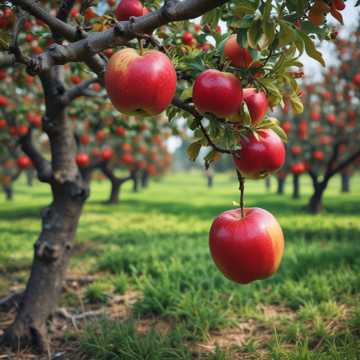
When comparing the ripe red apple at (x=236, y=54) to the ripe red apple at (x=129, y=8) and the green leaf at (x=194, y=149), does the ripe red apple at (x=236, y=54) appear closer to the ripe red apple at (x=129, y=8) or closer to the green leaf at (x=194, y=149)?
the green leaf at (x=194, y=149)

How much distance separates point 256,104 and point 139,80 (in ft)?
1.74

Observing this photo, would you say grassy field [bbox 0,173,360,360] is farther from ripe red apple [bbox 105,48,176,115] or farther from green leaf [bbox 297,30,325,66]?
ripe red apple [bbox 105,48,176,115]

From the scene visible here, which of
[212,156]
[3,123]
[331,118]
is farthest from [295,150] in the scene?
[212,156]

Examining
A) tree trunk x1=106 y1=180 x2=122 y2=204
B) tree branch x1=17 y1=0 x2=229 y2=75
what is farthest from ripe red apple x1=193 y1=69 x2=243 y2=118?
tree trunk x1=106 y1=180 x2=122 y2=204

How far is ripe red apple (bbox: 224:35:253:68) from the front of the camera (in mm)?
1651

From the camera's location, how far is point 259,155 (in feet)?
5.47

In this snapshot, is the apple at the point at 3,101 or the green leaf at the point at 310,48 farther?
the apple at the point at 3,101

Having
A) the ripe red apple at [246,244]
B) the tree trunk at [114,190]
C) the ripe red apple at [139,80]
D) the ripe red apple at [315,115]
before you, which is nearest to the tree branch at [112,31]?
the ripe red apple at [139,80]

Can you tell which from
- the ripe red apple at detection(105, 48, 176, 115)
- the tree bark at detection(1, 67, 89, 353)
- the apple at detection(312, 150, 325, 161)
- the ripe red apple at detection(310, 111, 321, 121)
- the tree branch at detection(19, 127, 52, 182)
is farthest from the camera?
the ripe red apple at detection(310, 111, 321, 121)

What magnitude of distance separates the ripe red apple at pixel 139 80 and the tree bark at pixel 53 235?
208 centimetres

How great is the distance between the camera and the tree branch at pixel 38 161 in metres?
3.95

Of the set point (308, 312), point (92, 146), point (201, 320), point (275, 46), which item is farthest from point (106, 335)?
point (92, 146)

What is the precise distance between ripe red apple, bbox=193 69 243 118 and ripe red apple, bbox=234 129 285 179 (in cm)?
18

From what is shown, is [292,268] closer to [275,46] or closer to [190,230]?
[275,46]
